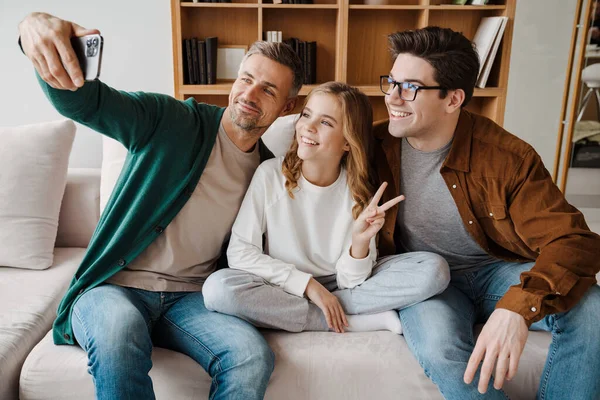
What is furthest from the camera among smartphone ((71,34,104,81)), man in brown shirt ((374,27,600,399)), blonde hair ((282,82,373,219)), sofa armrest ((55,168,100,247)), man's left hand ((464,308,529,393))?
sofa armrest ((55,168,100,247))

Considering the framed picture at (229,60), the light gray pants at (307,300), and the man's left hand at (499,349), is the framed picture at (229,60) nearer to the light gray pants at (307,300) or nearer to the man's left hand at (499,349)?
the light gray pants at (307,300)

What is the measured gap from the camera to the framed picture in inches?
122

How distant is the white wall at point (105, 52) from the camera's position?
113 inches

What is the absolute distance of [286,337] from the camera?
1479mm

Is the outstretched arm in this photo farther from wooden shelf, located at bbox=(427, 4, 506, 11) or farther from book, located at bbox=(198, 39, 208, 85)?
wooden shelf, located at bbox=(427, 4, 506, 11)

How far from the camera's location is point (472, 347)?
1.39 m

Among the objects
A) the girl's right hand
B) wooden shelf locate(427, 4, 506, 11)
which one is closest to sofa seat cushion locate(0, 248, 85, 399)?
the girl's right hand

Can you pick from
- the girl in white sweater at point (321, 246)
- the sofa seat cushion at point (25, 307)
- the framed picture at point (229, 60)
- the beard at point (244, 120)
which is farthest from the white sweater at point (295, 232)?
the framed picture at point (229, 60)

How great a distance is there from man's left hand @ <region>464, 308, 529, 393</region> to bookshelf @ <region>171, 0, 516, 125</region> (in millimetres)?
1946

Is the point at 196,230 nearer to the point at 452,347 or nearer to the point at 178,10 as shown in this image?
the point at 452,347

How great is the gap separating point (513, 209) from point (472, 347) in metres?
0.40

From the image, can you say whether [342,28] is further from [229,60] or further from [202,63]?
[202,63]

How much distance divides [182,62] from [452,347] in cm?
214

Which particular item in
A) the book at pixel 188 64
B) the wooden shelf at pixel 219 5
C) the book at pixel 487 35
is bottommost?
the book at pixel 188 64
